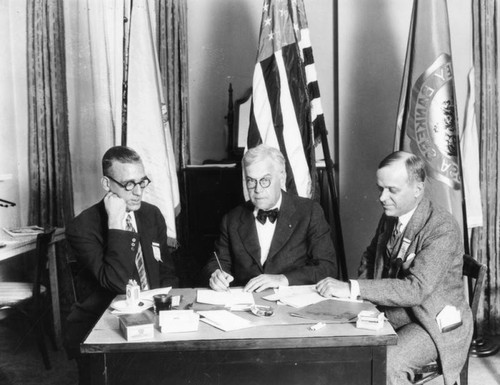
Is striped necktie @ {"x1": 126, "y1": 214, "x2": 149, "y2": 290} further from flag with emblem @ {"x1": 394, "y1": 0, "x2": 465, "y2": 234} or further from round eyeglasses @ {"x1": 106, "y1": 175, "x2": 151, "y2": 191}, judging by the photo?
flag with emblem @ {"x1": 394, "y1": 0, "x2": 465, "y2": 234}

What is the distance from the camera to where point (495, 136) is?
3.86 meters

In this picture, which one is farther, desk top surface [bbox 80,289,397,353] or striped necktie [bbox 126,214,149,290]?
striped necktie [bbox 126,214,149,290]

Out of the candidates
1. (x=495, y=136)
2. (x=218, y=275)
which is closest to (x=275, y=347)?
(x=218, y=275)

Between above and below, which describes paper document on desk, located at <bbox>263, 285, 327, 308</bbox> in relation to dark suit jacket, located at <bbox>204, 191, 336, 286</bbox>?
below

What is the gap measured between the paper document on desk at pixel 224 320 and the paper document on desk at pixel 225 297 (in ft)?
0.41

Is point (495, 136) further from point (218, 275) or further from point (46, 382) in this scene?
point (46, 382)

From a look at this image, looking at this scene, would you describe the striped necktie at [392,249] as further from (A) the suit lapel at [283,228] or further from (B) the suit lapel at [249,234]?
(B) the suit lapel at [249,234]

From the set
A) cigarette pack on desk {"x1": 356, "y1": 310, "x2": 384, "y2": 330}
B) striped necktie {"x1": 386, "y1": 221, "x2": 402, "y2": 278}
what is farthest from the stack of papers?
cigarette pack on desk {"x1": 356, "y1": 310, "x2": 384, "y2": 330}

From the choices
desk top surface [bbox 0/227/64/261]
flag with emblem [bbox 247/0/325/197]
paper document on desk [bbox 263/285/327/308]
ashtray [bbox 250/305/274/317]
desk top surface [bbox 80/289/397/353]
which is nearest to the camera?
desk top surface [bbox 80/289/397/353]

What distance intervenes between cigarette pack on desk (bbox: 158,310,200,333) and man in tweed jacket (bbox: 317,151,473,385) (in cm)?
61

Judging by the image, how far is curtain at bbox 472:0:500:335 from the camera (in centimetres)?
380

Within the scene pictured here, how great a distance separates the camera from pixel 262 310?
2.05 metres

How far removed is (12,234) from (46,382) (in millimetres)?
1145

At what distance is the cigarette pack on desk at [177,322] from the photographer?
1865 millimetres
